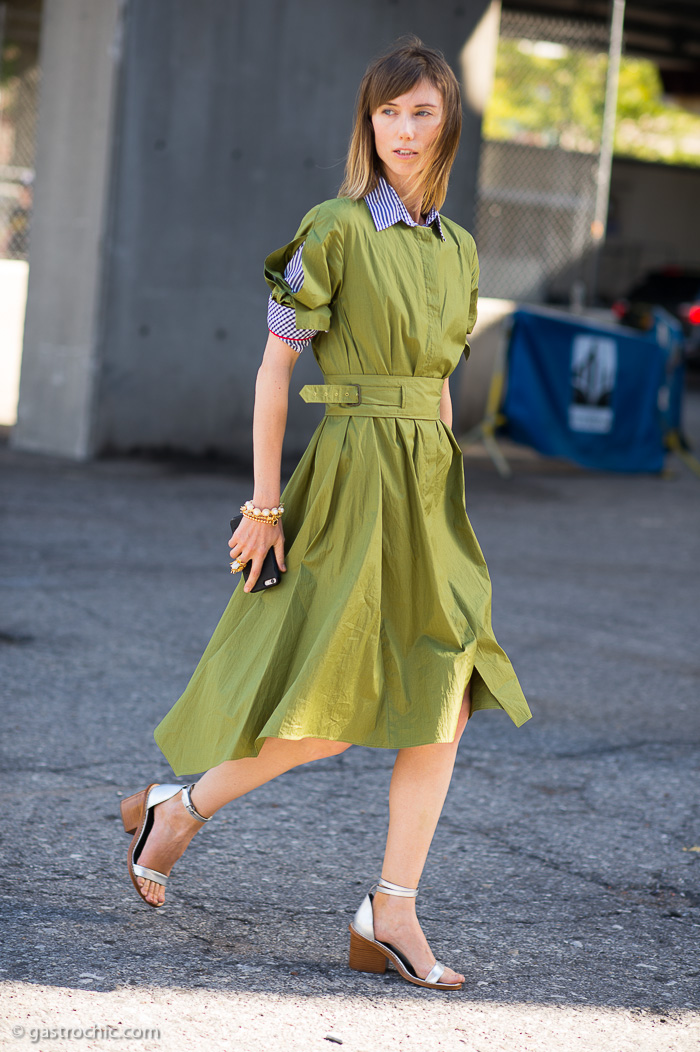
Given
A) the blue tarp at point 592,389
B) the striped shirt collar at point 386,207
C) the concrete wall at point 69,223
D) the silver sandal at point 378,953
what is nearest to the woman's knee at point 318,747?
the silver sandal at point 378,953

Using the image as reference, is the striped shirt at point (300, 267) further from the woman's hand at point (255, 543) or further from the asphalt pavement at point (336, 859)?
the asphalt pavement at point (336, 859)

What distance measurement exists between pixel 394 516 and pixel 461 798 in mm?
1475

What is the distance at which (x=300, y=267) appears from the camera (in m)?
2.59

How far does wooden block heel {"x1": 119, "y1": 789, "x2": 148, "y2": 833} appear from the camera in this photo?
9.62 feet

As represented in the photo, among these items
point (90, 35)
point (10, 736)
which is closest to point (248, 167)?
point (90, 35)

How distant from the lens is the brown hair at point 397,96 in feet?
8.52

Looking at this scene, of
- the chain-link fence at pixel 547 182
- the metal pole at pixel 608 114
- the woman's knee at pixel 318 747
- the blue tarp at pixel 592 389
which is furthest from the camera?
the chain-link fence at pixel 547 182

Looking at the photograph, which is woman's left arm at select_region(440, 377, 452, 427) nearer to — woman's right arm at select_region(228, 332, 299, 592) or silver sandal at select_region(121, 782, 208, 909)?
woman's right arm at select_region(228, 332, 299, 592)

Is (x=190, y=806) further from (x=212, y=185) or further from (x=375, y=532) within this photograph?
(x=212, y=185)

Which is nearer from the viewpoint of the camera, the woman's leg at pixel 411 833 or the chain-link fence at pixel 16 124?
the woman's leg at pixel 411 833

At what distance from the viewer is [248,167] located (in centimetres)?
1041

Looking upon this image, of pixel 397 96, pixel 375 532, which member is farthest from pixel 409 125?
pixel 375 532

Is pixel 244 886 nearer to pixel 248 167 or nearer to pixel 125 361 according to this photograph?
pixel 125 361

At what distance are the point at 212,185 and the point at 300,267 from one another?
8.05m
